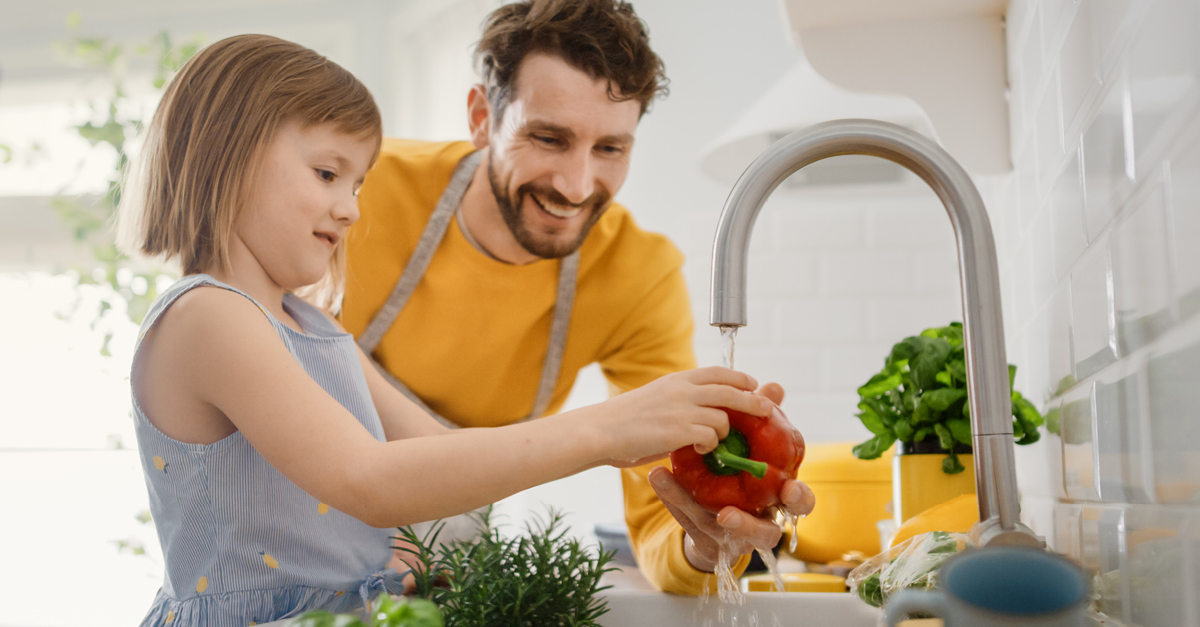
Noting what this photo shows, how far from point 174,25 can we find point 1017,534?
9.58 feet

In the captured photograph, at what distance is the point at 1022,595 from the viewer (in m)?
0.32

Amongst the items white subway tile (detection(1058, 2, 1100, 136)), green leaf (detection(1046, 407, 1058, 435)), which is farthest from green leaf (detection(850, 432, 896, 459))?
white subway tile (detection(1058, 2, 1100, 136))

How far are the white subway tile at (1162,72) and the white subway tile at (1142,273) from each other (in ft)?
0.10

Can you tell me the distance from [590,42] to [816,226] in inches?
42.7

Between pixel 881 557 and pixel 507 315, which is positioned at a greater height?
pixel 507 315

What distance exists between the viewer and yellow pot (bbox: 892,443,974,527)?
91 cm

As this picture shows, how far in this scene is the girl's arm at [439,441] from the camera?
2.06 feet

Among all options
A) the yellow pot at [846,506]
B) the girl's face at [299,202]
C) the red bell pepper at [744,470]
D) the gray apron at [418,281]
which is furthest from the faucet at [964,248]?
the gray apron at [418,281]

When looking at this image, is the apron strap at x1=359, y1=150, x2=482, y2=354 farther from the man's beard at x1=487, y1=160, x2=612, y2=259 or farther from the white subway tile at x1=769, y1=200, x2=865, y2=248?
the white subway tile at x1=769, y1=200, x2=865, y2=248

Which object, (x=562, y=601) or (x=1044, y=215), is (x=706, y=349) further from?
(x=562, y=601)

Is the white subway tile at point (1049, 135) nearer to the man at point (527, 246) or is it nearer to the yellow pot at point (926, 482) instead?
the yellow pot at point (926, 482)

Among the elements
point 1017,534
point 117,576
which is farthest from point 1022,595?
point 117,576

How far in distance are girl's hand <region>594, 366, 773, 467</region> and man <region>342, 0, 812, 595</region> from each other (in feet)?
1.96

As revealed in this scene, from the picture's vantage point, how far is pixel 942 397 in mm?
874
